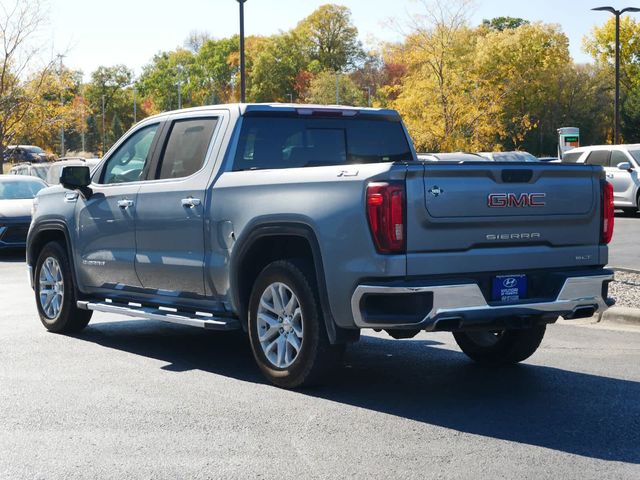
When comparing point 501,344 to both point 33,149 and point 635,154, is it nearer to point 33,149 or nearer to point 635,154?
point 635,154

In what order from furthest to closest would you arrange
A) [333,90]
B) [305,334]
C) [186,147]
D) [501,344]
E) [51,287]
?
[333,90] → [51,287] → [186,147] → [501,344] → [305,334]

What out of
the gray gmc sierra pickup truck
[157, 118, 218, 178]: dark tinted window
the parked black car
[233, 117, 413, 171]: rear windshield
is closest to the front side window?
the gray gmc sierra pickup truck

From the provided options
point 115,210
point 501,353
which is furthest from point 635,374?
point 115,210

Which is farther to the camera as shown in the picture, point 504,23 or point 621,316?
point 504,23

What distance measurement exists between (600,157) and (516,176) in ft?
A: 76.0

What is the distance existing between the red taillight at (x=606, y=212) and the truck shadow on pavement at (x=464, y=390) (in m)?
1.04

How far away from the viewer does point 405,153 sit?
28.0 ft

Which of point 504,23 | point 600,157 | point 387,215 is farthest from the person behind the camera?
point 504,23

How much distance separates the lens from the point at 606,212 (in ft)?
23.4

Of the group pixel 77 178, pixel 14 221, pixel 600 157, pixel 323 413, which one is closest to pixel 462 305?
pixel 323 413

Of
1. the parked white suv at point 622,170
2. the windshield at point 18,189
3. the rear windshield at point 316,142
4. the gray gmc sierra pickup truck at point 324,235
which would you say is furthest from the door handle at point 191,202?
the parked white suv at point 622,170

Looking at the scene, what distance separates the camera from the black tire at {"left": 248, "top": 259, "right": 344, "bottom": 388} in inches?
266

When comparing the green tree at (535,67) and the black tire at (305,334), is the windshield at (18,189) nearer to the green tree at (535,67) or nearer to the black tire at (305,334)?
the black tire at (305,334)

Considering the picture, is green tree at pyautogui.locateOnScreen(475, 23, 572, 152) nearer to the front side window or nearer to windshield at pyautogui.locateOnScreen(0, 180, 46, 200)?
windshield at pyautogui.locateOnScreen(0, 180, 46, 200)
